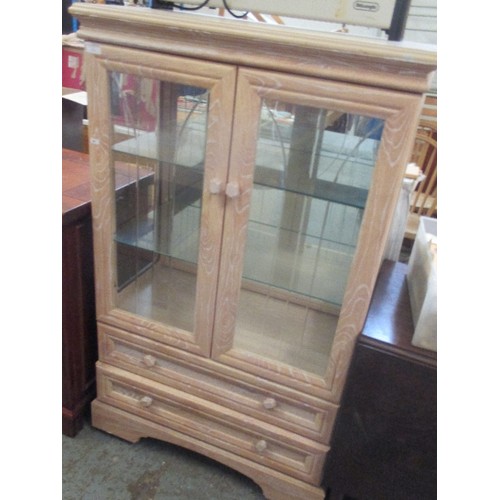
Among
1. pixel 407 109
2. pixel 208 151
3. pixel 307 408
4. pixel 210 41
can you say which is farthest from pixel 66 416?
pixel 407 109

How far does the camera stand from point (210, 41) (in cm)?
88

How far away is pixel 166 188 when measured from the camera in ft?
4.14

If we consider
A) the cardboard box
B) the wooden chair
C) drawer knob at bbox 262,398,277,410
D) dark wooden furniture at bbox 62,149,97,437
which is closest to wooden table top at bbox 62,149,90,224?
dark wooden furniture at bbox 62,149,97,437

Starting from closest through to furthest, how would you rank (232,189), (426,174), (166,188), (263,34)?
(263,34), (232,189), (166,188), (426,174)

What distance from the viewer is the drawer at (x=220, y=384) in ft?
3.81

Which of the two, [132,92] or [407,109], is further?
[132,92]

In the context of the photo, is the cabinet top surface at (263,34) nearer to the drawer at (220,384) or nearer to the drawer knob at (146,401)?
the drawer at (220,384)

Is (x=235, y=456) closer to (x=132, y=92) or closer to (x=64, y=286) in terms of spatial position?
(x=64, y=286)

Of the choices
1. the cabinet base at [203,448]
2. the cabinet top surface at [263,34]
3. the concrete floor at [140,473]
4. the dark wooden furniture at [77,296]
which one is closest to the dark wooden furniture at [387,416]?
the cabinet base at [203,448]

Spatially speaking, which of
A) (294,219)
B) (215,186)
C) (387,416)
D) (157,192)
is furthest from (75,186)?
(387,416)

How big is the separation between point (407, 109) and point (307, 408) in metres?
0.76

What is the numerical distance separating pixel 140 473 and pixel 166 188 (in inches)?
33.9

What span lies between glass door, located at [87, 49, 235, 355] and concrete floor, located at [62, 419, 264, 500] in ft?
1.46

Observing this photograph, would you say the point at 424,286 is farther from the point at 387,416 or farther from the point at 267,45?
the point at 267,45
